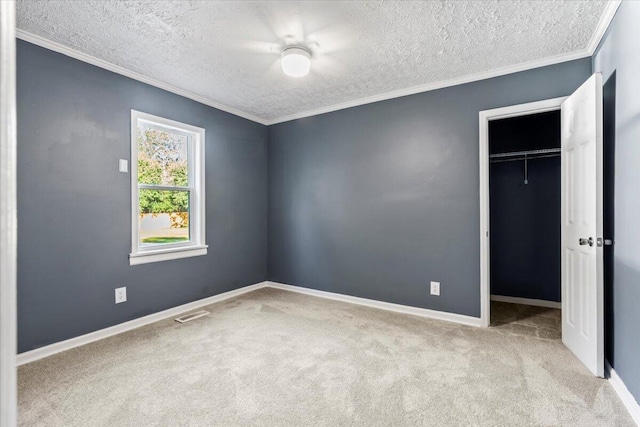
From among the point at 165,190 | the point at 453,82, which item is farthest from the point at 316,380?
the point at 453,82

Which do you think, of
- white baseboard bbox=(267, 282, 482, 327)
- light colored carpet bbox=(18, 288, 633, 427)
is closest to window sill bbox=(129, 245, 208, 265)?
light colored carpet bbox=(18, 288, 633, 427)

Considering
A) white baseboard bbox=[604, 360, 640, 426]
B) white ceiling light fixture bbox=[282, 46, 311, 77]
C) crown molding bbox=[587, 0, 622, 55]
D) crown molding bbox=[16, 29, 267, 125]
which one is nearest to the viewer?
white baseboard bbox=[604, 360, 640, 426]

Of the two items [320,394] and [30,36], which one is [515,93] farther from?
[30,36]

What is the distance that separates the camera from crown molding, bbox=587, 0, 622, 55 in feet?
6.77

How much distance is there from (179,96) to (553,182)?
444 cm

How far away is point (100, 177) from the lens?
2.89 metres

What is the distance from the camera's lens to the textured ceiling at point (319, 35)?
2135mm

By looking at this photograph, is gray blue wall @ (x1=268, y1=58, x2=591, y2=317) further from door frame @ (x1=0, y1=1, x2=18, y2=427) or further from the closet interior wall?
door frame @ (x1=0, y1=1, x2=18, y2=427)

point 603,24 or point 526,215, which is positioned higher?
point 603,24

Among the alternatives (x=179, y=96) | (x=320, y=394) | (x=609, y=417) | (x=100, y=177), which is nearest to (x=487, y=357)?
(x=609, y=417)

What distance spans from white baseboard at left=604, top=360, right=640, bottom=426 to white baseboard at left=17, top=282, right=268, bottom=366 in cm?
369

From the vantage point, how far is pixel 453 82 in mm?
3285

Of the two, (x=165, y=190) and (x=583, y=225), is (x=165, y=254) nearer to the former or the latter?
(x=165, y=190)

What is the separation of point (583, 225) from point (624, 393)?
110 cm
